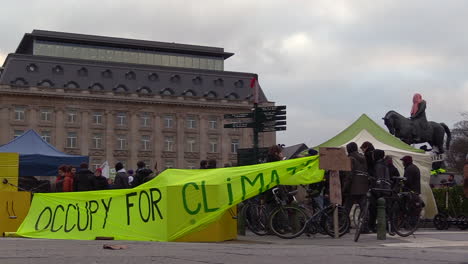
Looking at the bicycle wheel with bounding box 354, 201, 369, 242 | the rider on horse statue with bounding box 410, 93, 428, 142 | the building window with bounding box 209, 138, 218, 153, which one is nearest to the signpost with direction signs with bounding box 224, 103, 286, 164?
the bicycle wheel with bounding box 354, 201, 369, 242

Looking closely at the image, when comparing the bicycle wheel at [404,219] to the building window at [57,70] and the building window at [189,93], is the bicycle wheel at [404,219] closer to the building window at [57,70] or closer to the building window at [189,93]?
the building window at [57,70]

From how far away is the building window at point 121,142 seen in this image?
10488cm

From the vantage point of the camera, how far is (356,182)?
1432 cm

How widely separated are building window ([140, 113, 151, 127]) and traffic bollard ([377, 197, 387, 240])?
309ft

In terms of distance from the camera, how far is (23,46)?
111 m

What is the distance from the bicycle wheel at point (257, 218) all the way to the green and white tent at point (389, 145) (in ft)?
18.9

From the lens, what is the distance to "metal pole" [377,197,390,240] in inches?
528

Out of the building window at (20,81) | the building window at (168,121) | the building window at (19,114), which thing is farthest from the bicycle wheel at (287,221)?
the building window at (168,121)

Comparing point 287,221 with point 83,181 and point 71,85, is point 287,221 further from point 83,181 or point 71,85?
point 71,85

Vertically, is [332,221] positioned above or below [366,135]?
below

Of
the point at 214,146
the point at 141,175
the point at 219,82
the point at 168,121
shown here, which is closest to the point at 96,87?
the point at 168,121

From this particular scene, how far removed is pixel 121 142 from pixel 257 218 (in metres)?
91.0

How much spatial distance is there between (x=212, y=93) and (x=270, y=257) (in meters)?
101

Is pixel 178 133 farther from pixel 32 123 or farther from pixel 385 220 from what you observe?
pixel 385 220
